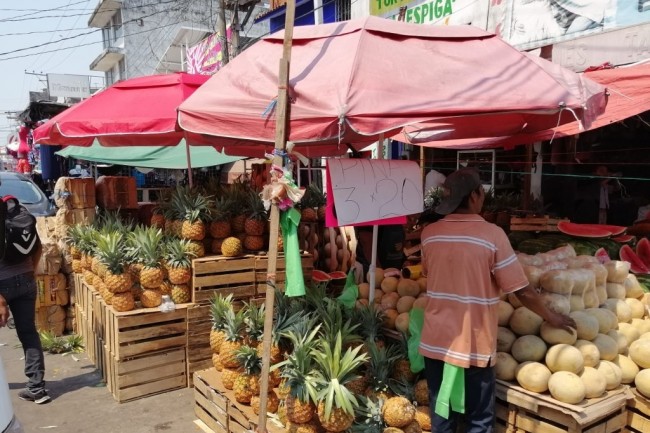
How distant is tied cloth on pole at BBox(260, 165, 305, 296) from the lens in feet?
9.71

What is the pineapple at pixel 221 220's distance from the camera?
5.31m

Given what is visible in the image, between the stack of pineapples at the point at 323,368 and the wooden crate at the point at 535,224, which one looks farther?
the wooden crate at the point at 535,224

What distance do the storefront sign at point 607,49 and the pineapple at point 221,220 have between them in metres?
5.71

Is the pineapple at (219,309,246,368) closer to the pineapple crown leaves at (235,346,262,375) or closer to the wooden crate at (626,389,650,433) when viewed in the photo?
the pineapple crown leaves at (235,346,262,375)

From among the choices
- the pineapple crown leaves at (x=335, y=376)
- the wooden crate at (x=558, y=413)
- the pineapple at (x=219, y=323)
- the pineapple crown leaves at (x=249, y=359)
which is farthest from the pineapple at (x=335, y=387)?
the pineapple at (x=219, y=323)

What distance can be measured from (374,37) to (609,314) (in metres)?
2.60

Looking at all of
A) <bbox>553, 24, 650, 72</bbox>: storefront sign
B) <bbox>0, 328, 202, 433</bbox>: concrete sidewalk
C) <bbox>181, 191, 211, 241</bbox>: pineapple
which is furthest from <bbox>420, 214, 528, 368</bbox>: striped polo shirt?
<bbox>553, 24, 650, 72</bbox>: storefront sign

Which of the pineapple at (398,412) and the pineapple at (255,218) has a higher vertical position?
the pineapple at (255,218)

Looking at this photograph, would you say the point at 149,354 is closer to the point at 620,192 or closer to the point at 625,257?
the point at 625,257

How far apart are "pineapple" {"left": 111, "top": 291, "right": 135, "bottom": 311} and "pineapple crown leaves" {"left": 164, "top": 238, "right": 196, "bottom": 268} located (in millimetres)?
551

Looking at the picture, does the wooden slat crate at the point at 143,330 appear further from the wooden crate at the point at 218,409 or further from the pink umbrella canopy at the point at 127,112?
Result: the pink umbrella canopy at the point at 127,112

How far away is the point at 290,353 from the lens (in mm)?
3619

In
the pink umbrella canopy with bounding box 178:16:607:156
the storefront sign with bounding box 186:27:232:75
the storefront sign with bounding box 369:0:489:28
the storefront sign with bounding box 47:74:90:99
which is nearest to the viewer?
the pink umbrella canopy with bounding box 178:16:607:156

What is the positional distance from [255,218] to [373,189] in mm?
2372
